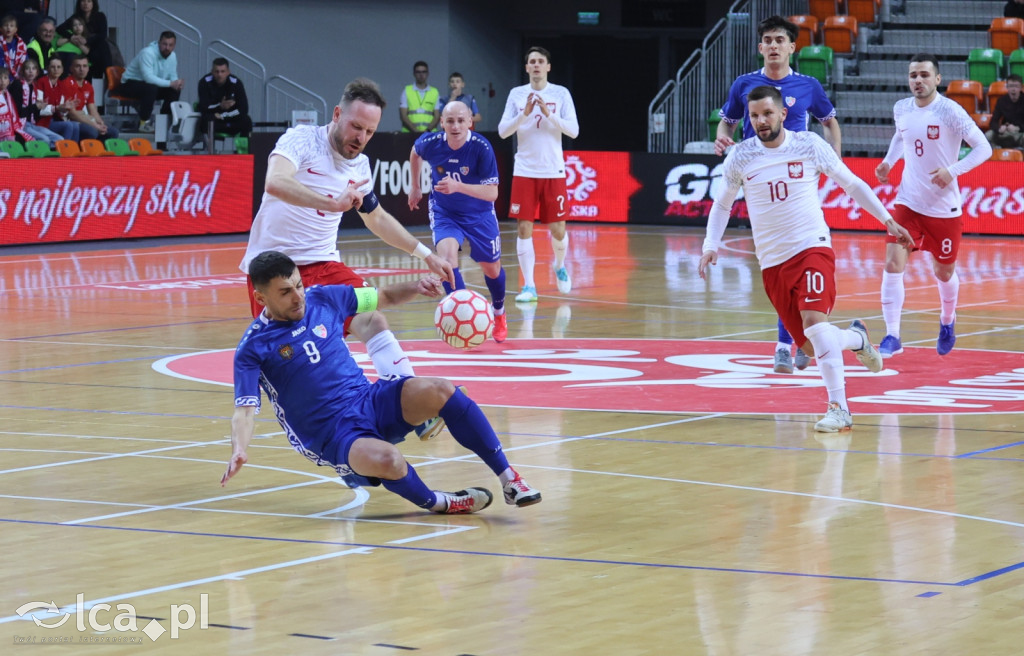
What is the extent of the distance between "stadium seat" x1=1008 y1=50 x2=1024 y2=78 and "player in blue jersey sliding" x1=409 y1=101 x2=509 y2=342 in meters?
15.1

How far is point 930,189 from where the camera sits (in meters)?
12.1

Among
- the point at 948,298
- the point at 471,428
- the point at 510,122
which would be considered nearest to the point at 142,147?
the point at 510,122

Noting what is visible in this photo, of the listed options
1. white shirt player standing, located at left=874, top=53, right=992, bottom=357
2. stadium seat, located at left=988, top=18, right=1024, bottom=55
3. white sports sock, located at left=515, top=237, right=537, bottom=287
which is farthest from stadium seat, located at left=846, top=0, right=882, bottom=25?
white shirt player standing, located at left=874, top=53, right=992, bottom=357

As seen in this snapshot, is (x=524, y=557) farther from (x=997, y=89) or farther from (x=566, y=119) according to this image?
(x=997, y=89)

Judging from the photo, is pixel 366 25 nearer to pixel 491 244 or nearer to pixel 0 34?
pixel 0 34

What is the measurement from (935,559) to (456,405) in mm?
2025

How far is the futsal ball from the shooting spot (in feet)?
26.9

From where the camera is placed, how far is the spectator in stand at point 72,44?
23391 millimetres

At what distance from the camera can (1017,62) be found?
2606 cm

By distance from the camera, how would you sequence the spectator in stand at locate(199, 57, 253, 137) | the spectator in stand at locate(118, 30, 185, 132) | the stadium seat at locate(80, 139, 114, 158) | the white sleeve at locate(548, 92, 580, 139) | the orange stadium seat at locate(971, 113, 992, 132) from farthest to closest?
1. the orange stadium seat at locate(971, 113, 992, 132)
2. the spectator in stand at locate(118, 30, 185, 132)
3. the spectator in stand at locate(199, 57, 253, 137)
4. the stadium seat at locate(80, 139, 114, 158)
5. the white sleeve at locate(548, 92, 580, 139)

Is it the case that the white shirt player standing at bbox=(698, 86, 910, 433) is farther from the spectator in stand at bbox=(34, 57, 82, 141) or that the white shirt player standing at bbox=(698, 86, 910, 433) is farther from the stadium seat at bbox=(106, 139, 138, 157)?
the spectator in stand at bbox=(34, 57, 82, 141)

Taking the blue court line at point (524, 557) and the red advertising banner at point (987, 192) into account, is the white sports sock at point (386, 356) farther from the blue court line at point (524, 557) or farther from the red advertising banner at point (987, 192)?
the red advertising banner at point (987, 192)

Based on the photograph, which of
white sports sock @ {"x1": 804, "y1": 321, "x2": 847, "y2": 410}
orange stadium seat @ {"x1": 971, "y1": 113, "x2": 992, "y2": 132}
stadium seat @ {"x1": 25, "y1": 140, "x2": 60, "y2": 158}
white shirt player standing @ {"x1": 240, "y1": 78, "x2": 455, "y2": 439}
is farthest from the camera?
orange stadium seat @ {"x1": 971, "y1": 113, "x2": 992, "y2": 132}

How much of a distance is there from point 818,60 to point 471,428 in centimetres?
2197
